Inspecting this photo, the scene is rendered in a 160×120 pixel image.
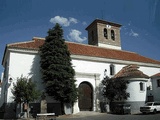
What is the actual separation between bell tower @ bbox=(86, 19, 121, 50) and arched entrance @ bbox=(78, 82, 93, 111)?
464 inches

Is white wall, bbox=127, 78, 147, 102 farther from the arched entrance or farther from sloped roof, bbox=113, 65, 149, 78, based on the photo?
the arched entrance

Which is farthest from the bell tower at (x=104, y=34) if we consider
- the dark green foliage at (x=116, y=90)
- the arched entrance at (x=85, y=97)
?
the dark green foliage at (x=116, y=90)

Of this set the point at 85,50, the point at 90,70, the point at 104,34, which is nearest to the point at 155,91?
the point at 90,70

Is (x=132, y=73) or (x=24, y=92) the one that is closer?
(x=24, y=92)

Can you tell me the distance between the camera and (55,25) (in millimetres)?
27375

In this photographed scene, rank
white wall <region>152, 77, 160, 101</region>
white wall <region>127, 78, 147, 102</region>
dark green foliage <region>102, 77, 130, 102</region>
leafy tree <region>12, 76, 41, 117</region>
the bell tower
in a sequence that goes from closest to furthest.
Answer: leafy tree <region>12, 76, 41, 117</region> → dark green foliage <region>102, 77, 130, 102</region> → white wall <region>127, 78, 147, 102</region> → white wall <region>152, 77, 160, 101</region> → the bell tower

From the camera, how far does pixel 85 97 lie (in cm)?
2856

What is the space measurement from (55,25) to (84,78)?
28.2ft

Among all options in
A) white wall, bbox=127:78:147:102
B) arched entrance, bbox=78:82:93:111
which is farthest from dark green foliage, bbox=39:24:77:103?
white wall, bbox=127:78:147:102

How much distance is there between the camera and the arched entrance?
27.9 metres

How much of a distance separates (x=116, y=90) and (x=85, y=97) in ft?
15.0

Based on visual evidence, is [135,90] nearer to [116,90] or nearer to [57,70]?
[116,90]

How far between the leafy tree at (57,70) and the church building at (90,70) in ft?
6.25

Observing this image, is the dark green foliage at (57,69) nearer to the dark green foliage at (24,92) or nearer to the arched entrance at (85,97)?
the dark green foliage at (24,92)
